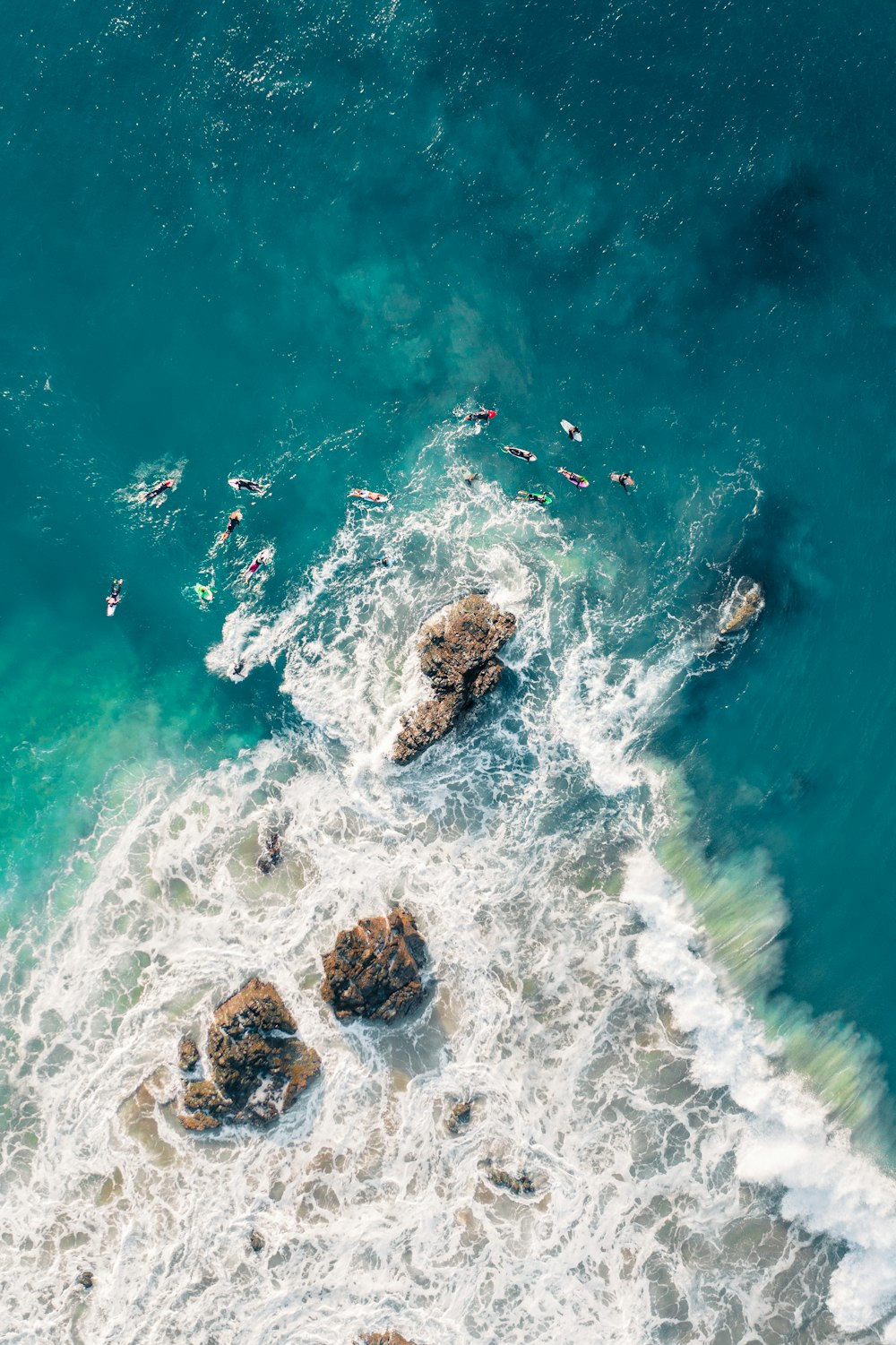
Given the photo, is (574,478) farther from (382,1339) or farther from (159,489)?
(382,1339)

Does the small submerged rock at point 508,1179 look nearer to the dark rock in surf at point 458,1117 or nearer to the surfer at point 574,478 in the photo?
the dark rock in surf at point 458,1117

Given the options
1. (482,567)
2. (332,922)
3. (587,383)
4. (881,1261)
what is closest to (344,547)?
(482,567)

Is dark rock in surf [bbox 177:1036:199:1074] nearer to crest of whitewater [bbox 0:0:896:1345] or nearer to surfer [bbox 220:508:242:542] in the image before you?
crest of whitewater [bbox 0:0:896:1345]

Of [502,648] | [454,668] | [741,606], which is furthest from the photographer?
[741,606]

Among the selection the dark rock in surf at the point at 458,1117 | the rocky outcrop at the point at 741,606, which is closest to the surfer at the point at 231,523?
the rocky outcrop at the point at 741,606

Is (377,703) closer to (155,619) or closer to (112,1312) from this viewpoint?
(155,619)

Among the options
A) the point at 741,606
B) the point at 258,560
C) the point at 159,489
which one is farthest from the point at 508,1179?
the point at 159,489
